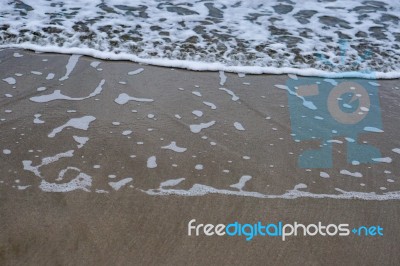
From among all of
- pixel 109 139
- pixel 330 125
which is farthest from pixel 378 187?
pixel 109 139

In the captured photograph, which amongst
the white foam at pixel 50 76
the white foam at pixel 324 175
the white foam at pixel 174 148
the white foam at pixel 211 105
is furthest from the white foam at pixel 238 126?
the white foam at pixel 50 76

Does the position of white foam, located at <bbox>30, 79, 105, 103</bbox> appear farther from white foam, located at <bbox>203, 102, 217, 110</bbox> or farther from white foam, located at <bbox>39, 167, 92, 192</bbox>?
white foam, located at <bbox>39, 167, 92, 192</bbox>

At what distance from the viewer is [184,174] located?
2754 mm

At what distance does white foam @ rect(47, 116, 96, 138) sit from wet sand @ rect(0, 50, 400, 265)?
0.04 metres

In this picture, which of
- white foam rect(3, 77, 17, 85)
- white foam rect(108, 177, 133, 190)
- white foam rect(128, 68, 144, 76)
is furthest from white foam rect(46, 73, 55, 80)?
white foam rect(108, 177, 133, 190)

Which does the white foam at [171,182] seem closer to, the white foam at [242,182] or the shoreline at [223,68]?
the white foam at [242,182]

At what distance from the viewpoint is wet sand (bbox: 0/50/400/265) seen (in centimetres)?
222

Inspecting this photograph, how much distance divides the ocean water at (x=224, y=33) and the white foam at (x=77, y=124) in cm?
106

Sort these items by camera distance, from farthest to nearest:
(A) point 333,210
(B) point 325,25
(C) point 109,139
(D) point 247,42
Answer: (B) point 325,25 < (D) point 247,42 < (C) point 109,139 < (A) point 333,210

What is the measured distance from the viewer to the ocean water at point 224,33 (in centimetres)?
420

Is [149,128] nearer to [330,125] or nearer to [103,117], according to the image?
[103,117]

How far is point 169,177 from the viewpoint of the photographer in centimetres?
271

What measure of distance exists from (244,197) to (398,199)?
87 cm

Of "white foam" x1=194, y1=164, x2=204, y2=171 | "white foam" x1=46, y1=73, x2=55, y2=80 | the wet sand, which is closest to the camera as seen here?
the wet sand
